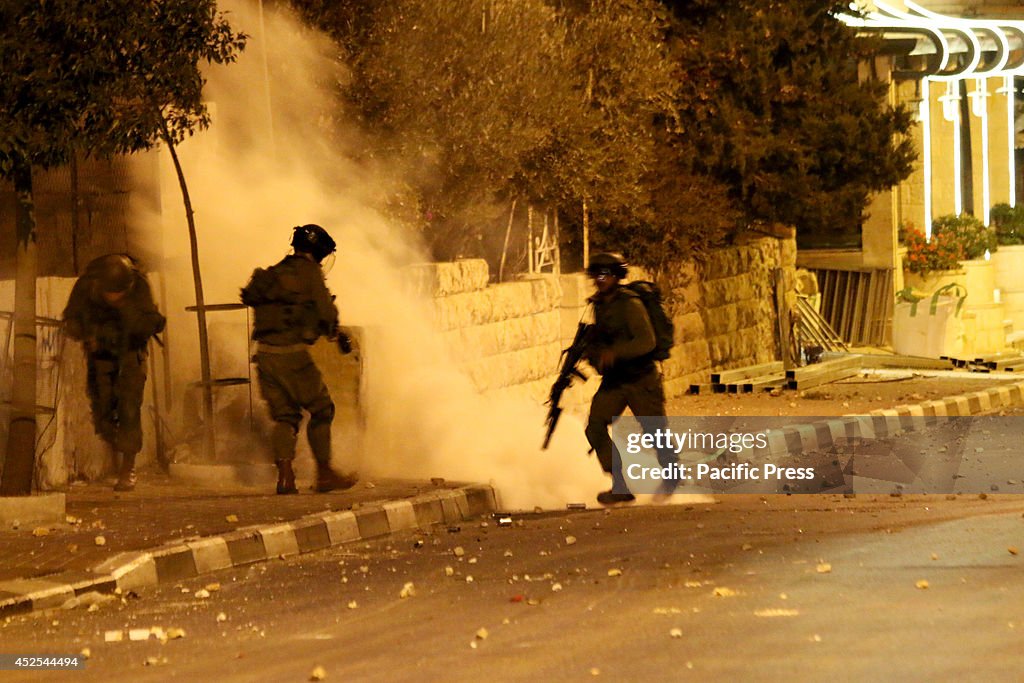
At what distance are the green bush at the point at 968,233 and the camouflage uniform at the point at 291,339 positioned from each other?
66.5ft

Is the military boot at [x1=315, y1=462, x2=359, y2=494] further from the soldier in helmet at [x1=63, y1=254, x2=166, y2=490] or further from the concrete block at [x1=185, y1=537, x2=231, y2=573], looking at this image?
the concrete block at [x1=185, y1=537, x2=231, y2=573]

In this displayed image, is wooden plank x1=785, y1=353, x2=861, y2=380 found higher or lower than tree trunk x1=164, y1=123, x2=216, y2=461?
lower

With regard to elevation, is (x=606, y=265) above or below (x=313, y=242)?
below

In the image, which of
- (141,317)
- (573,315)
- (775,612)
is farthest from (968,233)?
(775,612)

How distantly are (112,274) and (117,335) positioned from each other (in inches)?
16.1

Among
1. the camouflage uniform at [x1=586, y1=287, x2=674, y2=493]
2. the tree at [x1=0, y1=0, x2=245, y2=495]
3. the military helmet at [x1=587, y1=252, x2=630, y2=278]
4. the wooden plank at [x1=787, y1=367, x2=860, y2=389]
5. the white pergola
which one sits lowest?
the wooden plank at [x1=787, y1=367, x2=860, y2=389]

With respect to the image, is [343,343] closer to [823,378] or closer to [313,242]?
[313,242]

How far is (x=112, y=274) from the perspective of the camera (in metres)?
10.2

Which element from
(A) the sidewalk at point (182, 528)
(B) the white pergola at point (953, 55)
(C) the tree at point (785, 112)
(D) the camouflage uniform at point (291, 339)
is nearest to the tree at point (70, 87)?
(A) the sidewalk at point (182, 528)

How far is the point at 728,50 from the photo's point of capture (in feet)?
64.2

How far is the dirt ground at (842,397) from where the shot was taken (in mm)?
16323

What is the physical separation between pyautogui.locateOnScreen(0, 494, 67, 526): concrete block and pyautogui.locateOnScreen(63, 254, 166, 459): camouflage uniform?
4.49 feet

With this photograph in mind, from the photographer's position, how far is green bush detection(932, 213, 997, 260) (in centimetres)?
2848

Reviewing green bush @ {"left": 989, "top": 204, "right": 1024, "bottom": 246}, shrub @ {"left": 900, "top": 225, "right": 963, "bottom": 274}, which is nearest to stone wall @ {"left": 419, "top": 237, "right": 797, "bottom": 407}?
shrub @ {"left": 900, "top": 225, "right": 963, "bottom": 274}
